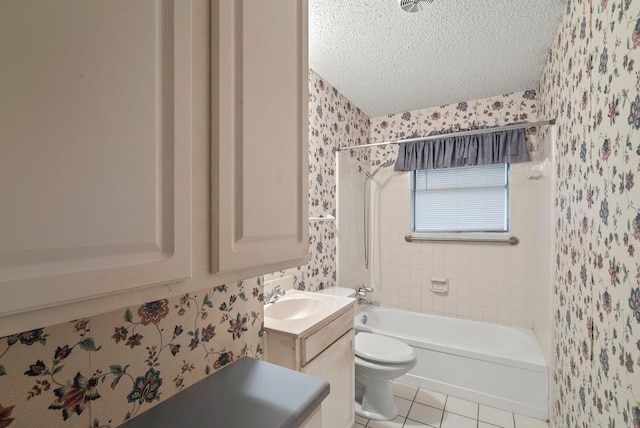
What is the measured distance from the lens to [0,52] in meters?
0.34

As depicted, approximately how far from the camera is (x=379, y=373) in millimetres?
1837

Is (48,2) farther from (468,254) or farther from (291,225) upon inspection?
(468,254)

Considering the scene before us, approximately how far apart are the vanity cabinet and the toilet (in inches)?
11.7

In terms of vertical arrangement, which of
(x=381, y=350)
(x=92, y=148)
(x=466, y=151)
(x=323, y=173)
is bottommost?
(x=381, y=350)

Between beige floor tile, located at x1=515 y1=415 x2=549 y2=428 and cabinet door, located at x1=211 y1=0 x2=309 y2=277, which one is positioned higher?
cabinet door, located at x1=211 y1=0 x2=309 y2=277

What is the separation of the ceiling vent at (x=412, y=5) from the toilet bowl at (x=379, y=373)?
207cm

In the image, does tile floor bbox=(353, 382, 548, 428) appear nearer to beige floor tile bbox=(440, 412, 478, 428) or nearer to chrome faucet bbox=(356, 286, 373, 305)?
beige floor tile bbox=(440, 412, 478, 428)

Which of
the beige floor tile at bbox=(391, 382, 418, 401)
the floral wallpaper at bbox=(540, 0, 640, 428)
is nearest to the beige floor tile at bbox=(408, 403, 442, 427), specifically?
the beige floor tile at bbox=(391, 382, 418, 401)

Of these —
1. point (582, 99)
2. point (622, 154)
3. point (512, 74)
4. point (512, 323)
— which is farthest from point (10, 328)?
point (512, 323)

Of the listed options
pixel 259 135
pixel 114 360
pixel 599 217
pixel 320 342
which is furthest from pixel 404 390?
pixel 259 135

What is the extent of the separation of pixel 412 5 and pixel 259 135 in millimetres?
1342

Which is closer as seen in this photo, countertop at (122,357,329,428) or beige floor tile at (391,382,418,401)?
countertop at (122,357,329,428)

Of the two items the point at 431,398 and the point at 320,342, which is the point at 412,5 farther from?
the point at 431,398

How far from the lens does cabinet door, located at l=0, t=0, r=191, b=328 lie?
358 mm
